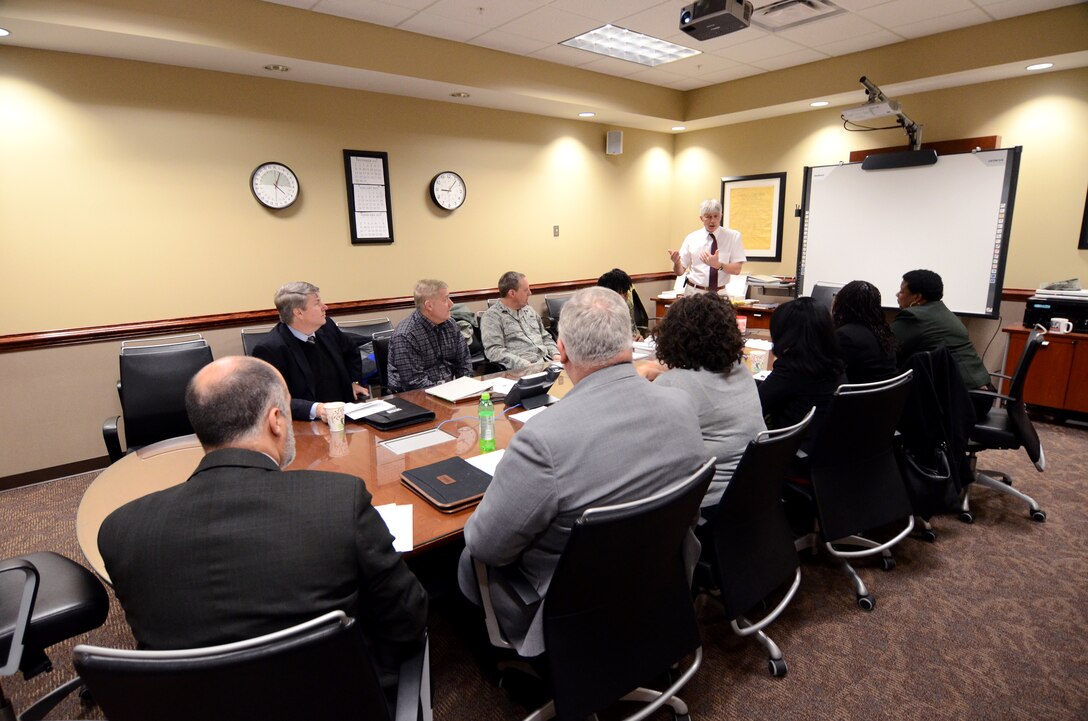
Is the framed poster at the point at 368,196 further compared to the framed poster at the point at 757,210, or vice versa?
the framed poster at the point at 757,210

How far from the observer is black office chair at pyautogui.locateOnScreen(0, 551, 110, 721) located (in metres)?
→ 1.48

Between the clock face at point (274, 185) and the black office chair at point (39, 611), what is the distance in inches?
115

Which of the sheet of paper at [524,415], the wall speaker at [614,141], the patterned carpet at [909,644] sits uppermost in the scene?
the wall speaker at [614,141]

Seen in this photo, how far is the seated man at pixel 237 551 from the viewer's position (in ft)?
3.26

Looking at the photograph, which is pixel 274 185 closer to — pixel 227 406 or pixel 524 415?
pixel 524 415

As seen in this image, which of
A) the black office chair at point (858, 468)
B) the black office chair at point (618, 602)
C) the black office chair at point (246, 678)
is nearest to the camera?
the black office chair at point (246, 678)

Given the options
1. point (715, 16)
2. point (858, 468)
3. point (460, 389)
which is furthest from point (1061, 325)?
point (460, 389)

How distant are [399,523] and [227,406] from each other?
0.58 metres

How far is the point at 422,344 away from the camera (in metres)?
3.24

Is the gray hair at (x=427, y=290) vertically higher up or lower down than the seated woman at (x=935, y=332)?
higher up

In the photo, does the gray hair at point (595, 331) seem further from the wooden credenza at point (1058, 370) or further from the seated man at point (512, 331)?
the wooden credenza at point (1058, 370)

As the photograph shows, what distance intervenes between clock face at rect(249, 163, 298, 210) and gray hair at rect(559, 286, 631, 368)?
338cm

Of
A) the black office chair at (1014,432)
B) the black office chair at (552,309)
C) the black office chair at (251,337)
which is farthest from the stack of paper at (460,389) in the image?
the black office chair at (552,309)

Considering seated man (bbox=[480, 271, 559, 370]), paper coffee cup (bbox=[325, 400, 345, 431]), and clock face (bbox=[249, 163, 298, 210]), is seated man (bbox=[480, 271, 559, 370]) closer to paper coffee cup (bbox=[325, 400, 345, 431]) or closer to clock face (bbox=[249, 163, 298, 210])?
paper coffee cup (bbox=[325, 400, 345, 431])
